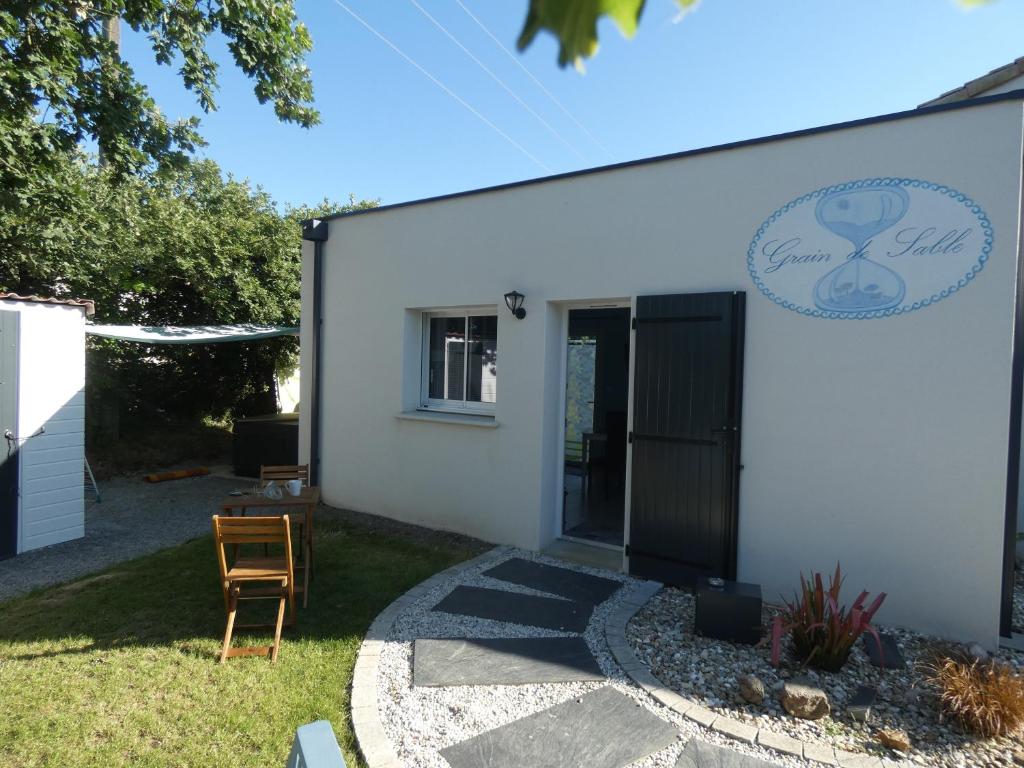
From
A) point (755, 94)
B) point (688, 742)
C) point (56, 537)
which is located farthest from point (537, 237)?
point (56, 537)

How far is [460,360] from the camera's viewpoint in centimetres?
687

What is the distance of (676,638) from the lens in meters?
3.96

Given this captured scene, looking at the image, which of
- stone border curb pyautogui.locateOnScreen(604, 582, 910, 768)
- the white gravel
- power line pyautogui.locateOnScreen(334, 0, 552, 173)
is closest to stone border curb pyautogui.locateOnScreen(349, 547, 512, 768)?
the white gravel

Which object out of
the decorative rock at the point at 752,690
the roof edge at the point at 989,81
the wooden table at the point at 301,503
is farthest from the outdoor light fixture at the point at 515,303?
the roof edge at the point at 989,81

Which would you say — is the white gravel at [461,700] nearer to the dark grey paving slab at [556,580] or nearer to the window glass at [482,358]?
the dark grey paving slab at [556,580]

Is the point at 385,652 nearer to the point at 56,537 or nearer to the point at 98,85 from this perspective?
the point at 56,537

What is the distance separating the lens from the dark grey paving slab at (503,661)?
3.45 meters

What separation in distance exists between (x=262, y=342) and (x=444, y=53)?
7.37 meters

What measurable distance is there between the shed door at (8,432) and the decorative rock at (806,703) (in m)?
6.75

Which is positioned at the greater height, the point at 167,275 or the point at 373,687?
the point at 167,275

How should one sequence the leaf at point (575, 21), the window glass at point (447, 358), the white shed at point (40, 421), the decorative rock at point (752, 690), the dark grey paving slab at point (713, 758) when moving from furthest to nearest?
the window glass at point (447, 358) < the white shed at point (40, 421) < the decorative rock at point (752, 690) < the dark grey paving slab at point (713, 758) < the leaf at point (575, 21)

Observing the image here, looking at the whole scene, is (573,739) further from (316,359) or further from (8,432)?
(316,359)

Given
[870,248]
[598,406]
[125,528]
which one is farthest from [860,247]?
[125,528]

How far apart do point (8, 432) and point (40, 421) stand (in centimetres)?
32
